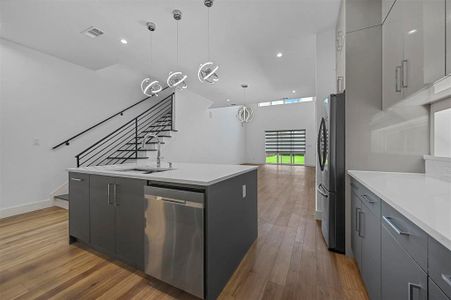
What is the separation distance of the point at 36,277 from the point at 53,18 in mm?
3150

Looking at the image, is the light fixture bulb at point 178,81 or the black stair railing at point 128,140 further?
the black stair railing at point 128,140

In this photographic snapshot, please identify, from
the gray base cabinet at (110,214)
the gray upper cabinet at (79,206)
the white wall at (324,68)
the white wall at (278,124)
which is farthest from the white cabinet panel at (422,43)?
the white wall at (278,124)

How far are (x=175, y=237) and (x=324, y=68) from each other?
123 inches

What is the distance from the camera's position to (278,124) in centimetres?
1116

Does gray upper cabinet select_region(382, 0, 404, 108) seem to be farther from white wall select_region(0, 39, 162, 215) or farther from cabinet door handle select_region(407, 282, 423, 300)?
white wall select_region(0, 39, 162, 215)

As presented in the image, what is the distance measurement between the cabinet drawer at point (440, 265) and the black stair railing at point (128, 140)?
13.4 feet

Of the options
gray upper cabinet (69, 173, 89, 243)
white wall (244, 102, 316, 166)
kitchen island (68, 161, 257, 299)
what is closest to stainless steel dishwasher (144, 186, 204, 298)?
kitchen island (68, 161, 257, 299)

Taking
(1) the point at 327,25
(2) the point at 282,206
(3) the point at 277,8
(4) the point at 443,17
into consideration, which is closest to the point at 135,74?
(3) the point at 277,8

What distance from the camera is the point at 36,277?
1.70 metres

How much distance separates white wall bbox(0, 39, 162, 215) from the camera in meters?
3.18

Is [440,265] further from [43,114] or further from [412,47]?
[43,114]

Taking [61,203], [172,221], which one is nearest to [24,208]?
[61,203]

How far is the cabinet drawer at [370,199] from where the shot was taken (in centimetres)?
123

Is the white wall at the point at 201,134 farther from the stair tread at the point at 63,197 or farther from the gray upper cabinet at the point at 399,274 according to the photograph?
the gray upper cabinet at the point at 399,274
